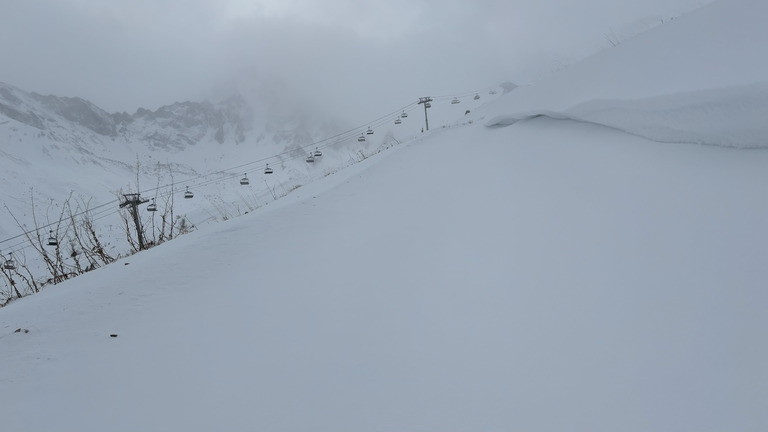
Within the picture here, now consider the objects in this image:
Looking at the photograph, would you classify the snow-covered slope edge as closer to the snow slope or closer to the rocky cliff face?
the snow slope

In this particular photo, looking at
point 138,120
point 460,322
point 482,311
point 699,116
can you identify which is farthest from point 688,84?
point 138,120

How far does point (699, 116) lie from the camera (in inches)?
107

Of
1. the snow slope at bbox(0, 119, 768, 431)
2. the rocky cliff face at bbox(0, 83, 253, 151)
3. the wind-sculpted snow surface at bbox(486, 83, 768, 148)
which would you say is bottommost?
the snow slope at bbox(0, 119, 768, 431)

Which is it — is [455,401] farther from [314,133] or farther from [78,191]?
[314,133]

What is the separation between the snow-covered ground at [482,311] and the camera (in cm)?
163

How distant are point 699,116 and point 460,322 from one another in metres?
2.16

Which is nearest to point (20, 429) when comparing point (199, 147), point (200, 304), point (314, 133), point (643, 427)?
point (200, 304)

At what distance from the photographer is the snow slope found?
161cm

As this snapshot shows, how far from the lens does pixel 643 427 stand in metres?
1.44

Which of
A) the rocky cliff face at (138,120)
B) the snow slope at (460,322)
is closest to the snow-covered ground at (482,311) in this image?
the snow slope at (460,322)

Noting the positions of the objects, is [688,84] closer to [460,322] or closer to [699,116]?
[699,116]

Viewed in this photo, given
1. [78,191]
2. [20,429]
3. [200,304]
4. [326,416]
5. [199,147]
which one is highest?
[199,147]

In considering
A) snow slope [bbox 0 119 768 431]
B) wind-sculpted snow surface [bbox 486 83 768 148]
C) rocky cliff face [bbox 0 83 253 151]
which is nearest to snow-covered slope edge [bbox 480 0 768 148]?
wind-sculpted snow surface [bbox 486 83 768 148]

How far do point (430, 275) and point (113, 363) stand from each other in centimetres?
179
